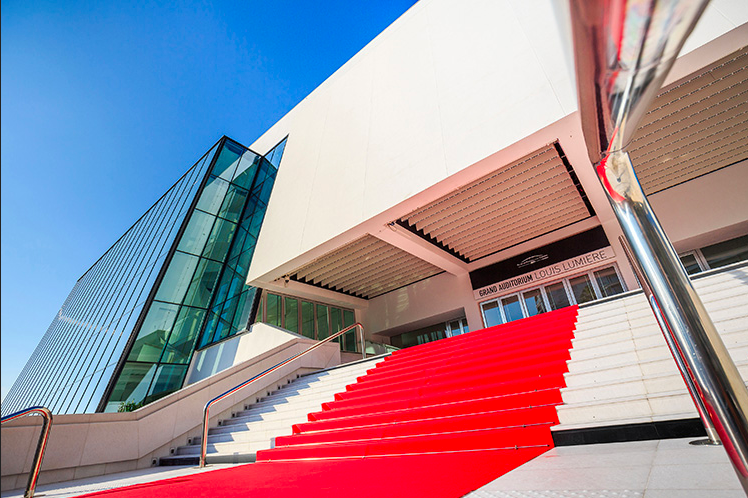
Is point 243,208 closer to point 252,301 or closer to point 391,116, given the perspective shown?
point 252,301

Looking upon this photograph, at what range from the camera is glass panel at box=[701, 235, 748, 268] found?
942 centimetres

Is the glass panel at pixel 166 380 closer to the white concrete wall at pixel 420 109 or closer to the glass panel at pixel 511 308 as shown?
the white concrete wall at pixel 420 109

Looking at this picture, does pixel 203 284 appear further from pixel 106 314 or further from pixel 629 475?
pixel 629 475

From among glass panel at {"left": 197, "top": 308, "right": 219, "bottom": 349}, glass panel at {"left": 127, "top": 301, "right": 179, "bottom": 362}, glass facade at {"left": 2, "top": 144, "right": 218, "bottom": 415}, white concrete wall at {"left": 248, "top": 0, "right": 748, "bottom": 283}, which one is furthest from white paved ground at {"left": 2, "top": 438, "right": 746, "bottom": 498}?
glass facade at {"left": 2, "top": 144, "right": 218, "bottom": 415}

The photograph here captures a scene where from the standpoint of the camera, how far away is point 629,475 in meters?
2.09

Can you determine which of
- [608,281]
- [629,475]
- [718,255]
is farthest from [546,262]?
[629,475]

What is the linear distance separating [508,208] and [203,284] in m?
11.2

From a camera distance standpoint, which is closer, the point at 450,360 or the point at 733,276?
the point at 733,276

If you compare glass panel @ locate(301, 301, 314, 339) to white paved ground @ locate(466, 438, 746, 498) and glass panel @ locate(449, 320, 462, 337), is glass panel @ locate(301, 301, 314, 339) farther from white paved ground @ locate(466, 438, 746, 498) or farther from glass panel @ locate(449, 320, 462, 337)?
white paved ground @ locate(466, 438, 746, 498)

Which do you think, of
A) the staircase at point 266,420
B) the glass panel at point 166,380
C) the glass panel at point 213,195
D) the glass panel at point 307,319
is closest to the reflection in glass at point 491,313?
the staircase at point 266,420

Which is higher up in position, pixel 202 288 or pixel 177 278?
pixel 177 278

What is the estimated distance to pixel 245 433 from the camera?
689 centimetres

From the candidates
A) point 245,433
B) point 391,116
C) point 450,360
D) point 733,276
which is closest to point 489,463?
point 450,360

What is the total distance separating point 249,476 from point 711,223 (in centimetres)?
1150
